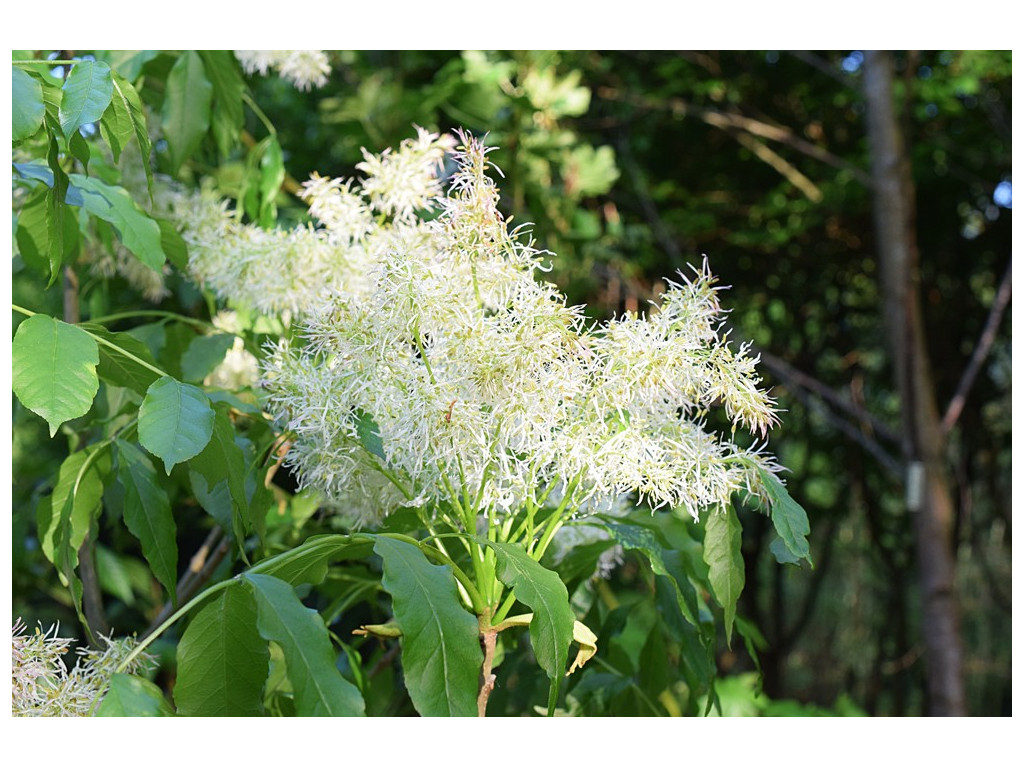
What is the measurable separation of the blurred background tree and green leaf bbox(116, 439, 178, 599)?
5.07 feet

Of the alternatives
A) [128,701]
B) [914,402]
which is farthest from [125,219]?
[914,402]

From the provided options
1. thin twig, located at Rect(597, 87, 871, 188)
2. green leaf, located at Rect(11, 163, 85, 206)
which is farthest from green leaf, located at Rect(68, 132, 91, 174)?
thin twig, located at Rect(597, 87, 871, 188)

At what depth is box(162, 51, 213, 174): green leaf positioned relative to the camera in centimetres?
87

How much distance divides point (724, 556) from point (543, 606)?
0.44 feet

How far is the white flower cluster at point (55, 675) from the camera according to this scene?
582 millimetres

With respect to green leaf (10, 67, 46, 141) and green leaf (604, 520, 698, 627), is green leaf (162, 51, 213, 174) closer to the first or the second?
green leaf (10, 67, 46, 141)

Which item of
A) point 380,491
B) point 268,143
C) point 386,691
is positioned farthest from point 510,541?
point 268,143

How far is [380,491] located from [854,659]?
3159 mm

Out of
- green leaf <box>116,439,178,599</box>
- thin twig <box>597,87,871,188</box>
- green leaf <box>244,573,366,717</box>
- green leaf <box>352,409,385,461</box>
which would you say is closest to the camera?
green leaf <box>244,573,366,717</box>

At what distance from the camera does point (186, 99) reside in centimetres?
87

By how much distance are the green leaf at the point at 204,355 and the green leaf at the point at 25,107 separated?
276 mm

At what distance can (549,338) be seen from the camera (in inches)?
21.2
